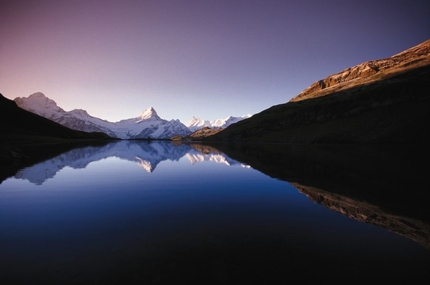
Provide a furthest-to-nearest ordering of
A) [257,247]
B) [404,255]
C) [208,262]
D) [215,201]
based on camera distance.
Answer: [215,201] < [257,247] < [404,255] < [208,262]

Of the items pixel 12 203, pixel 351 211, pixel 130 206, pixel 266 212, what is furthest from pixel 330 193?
pixel 12 203

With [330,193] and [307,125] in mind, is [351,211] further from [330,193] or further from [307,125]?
[307,125]

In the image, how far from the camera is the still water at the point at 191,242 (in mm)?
7793

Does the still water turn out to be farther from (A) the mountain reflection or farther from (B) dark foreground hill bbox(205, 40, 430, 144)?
(B) dark foreground hill bbox(205, 40, 430, 144)

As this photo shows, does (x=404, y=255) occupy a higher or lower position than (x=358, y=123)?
lower

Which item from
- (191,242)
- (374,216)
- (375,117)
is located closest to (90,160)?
(191,242)

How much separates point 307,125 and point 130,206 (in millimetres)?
173229

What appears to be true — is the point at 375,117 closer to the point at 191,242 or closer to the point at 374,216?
the point at 374,216

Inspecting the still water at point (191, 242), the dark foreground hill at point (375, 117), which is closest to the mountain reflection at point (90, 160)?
the still water at point (191, 242)

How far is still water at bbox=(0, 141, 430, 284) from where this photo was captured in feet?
25.6

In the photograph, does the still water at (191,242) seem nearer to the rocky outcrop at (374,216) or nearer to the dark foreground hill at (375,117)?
the rocky outcrop at (374,216)

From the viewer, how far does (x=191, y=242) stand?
1030cm

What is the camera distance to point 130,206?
1647cm

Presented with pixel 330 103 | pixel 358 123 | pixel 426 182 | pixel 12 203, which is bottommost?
pixel 12 203
